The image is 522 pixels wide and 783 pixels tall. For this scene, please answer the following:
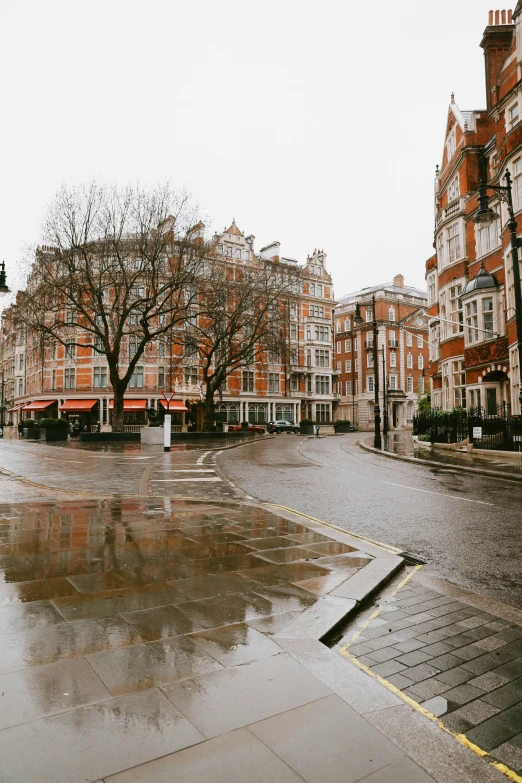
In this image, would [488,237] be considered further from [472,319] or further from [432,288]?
[432,288]

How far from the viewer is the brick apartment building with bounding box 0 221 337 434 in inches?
2235

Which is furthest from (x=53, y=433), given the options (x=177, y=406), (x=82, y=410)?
(x=82, y=410)

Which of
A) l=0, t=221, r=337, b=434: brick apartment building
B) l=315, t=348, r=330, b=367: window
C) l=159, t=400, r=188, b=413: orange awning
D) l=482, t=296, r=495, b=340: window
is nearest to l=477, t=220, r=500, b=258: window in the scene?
l=482, t=296, r=495, b=340: window

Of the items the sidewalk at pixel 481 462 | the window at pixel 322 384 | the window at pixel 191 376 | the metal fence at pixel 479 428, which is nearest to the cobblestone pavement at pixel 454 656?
the sidewalk at pixel 481 462

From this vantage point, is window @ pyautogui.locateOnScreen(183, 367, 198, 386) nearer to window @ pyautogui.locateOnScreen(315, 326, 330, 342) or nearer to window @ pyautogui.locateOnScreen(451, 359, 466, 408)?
window @ pyautogui.locateOnScreen(315, 326, 330, 342)

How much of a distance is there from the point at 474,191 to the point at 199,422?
1037 inches

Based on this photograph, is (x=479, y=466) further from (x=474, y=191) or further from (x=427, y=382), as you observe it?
(x=427, y=382)

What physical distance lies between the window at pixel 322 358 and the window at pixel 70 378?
31.2m

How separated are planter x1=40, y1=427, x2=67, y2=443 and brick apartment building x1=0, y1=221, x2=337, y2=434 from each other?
10579 millimetres

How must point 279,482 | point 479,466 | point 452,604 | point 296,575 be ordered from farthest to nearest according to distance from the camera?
point 479,466 → point 279,482 → point 296,575 → point 452,604

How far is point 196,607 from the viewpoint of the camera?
168 inches

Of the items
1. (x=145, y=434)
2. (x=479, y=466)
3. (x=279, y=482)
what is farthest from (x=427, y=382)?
(x=279, y=482)

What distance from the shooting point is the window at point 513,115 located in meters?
24.4

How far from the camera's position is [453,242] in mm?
33156
